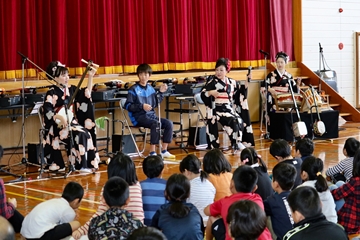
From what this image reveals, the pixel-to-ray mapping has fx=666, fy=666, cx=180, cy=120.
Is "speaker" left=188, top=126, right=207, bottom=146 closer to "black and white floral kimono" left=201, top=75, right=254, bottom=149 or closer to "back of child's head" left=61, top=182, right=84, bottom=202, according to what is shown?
"black and white floral kimono" left=201, top=75, right=254, bottom=149

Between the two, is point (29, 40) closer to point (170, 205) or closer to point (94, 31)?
point (94, 31)

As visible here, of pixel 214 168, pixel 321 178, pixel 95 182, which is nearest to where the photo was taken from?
pixel 321 178

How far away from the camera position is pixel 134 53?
34.1 ft

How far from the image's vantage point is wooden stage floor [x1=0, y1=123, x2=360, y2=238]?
5.97m

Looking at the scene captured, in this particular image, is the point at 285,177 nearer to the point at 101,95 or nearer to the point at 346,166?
the point at 346,166

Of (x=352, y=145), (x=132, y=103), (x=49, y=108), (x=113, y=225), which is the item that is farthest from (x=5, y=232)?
(x=132, y=103)

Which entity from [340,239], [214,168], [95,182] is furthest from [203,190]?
[95,182]

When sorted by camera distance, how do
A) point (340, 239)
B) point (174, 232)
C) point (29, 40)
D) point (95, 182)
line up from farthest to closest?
1. point (29, 40)
2. point (95, 182)
3. point (174, 232)
4. point (340, 239)

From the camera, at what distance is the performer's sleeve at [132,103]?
8.12m

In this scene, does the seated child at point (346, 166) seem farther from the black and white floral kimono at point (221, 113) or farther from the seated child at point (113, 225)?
the black and white floral kimono at point (221, 113)

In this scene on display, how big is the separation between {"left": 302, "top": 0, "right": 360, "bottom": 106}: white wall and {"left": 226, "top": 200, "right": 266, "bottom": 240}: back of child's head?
32.9 ft

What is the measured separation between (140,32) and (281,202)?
267 inches

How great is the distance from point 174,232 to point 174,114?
6939 millimetres

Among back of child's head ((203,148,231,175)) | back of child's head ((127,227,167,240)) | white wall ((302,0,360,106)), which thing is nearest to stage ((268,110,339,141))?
white wall ((302,0,360,106))
